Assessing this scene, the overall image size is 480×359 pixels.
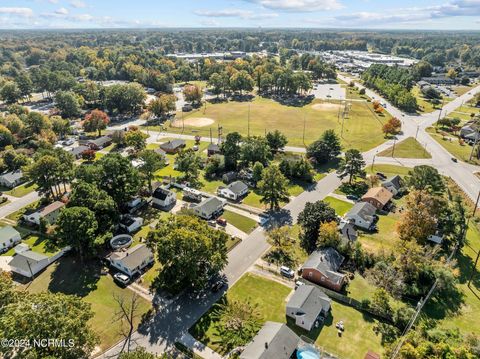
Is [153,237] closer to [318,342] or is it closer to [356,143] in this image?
[318,342]

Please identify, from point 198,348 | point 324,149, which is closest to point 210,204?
point 198,348

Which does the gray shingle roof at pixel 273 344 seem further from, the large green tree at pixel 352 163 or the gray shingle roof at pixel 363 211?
the large green tree at pixel 352 163

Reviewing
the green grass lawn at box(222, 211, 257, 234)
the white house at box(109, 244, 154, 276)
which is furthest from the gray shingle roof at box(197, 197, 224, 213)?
the white house at box(109, 244, 154, 276)

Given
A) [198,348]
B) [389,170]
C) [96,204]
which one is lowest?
[389,170]

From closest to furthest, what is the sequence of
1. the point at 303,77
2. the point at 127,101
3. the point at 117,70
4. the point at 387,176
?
the point at 387,176
the point at 127,101
the point at 303,77
the point at 117,70

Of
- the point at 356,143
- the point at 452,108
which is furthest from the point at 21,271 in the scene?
the point at 452,108

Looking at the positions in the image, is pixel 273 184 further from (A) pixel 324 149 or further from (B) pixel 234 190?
(A) pixel 324 149
